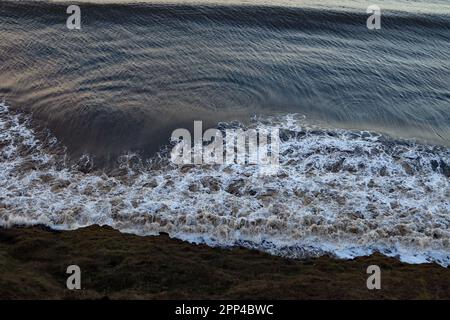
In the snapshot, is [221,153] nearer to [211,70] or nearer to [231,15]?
[211,70]

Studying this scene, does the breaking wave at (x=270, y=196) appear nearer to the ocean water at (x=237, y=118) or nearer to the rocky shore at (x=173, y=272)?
the ocean water at (x=237, y=118)

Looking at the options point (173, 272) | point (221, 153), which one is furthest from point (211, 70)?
point (173, 272)

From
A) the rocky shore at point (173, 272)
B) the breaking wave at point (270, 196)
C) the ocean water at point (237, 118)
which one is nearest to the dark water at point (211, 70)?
the ocean water at point (237, 118)

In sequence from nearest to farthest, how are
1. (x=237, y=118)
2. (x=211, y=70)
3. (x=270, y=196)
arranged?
1. (x=270, y=196)
2. (x=237, y=118)
3. (x=211, y=70)

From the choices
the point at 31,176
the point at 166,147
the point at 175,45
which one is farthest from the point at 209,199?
the point at 175,45

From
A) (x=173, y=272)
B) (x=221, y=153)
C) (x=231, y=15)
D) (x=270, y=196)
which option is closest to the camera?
(x=173, y=272)

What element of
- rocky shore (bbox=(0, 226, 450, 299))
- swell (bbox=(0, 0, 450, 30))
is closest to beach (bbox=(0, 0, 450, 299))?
rocky shore (bbox=(0, 226, 450, 299))
